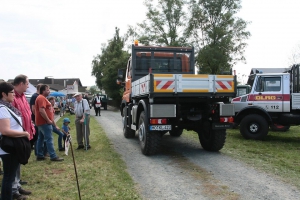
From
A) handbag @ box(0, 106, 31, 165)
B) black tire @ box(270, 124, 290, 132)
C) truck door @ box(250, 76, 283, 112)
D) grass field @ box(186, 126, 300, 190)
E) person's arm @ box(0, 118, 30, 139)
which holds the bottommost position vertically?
grass field @ box(186, 126, 300, 190)

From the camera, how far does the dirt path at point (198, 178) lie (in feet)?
15.5

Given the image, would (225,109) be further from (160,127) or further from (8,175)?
(8,175)

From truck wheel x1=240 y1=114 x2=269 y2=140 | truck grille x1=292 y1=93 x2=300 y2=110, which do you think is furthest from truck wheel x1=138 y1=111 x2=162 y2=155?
truck grille x1=292 y1=93 x2=300 y2=110

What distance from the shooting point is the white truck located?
1016 cm

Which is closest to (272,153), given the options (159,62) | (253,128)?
(253,128)

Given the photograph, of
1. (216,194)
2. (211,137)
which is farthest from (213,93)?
(216,194)

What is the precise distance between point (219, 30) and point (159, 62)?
78.4ft

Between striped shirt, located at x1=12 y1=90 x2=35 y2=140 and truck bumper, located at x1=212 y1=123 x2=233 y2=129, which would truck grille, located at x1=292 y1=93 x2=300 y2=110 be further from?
striped shirt, located at x1=12 y1=90 x2=35 y2=140

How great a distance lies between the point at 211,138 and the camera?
7.93 metres

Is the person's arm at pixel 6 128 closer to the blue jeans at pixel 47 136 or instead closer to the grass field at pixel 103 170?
the grass field at pixel 103 170

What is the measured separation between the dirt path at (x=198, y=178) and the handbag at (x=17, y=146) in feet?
6.22

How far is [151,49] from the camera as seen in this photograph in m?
9.58

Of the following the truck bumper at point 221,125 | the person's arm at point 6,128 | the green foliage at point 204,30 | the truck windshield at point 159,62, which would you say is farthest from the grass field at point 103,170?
the green foliage at point 204,30

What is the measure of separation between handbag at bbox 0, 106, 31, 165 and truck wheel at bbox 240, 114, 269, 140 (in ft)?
27.5
